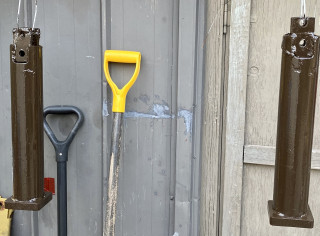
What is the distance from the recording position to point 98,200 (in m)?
2.14

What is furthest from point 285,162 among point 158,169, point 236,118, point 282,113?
point 158,169

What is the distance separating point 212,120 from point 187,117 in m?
0.14

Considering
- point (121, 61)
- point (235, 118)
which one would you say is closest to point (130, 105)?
point (121, 61)

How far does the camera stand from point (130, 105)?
2057mm

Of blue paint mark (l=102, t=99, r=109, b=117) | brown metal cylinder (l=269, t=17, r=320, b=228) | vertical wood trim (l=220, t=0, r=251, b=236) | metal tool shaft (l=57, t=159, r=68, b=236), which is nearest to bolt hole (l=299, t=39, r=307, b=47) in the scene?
brown metal cylinder (l=269, t=17, r=320, b=228)

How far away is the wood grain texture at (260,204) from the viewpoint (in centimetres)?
197

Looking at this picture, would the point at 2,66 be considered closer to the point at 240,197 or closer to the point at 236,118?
the point at 236,118

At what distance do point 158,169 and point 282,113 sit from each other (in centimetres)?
95

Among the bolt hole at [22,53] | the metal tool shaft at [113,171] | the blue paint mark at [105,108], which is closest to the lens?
the bolt hole at [22,53]

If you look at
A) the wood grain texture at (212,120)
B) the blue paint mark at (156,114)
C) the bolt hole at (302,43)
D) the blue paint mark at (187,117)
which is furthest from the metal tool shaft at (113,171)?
the bolt hole at (302,43)

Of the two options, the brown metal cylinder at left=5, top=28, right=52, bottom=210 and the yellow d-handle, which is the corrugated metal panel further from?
the brown metal cylinder at left=5, top=28, right=52, bottom=210

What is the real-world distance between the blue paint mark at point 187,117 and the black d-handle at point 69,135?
0.52 metres

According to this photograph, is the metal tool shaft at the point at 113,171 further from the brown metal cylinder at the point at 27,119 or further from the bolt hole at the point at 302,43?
the bolt hole at the point at 302,43

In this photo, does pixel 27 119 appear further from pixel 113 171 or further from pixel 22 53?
pixel 113 171
